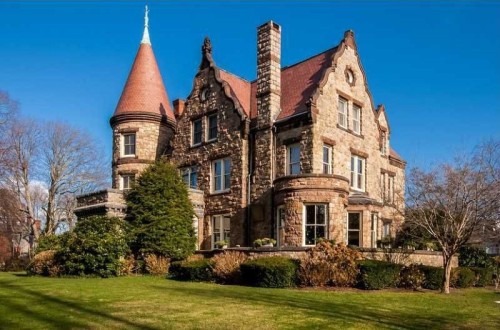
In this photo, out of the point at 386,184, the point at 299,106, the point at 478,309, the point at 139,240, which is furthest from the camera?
the point at 386,184

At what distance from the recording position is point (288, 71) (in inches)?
1188

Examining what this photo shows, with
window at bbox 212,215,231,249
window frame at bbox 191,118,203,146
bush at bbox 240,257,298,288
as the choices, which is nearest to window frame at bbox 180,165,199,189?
window frame at bbox 191,118,203,146

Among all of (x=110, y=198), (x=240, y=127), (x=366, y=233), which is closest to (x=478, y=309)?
(x=366, y=233)

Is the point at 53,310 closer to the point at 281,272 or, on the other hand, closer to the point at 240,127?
the point at 281,272

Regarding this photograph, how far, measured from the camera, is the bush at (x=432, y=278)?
19.7 meters

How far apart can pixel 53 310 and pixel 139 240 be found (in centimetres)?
1324

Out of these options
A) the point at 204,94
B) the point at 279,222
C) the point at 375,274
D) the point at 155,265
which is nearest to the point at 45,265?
the point at 155,265

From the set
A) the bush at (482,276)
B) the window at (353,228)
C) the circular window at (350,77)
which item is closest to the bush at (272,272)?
the window at (353,228)

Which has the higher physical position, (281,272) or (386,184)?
(386,184)

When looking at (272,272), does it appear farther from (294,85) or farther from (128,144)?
(128,144)

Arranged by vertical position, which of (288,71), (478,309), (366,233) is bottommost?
(478,309)

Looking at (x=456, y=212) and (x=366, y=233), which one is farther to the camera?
(x=366, y=233)

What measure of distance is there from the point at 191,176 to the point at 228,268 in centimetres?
1224

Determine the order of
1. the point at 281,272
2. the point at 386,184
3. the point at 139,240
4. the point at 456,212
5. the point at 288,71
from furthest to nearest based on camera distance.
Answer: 1. the point at 386,184
2. the point at 288,71
3. the point at 139,240
4. the point at 456,212
5. the point at 281,272
